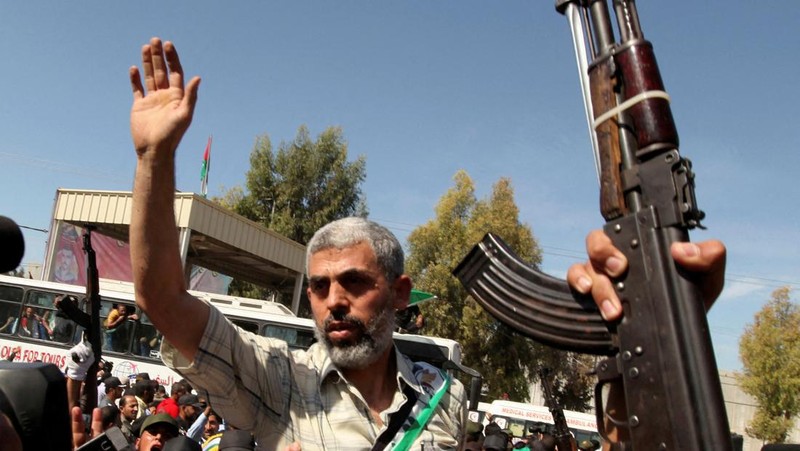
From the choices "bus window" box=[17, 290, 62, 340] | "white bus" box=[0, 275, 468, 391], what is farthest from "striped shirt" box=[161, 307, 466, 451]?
"bus window" box=[17, 290, 62, 340]

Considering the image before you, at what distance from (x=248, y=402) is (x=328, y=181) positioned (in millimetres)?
32259

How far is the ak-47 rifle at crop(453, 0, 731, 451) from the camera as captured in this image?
5.97ft

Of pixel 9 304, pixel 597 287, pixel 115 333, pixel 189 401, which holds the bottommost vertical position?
pixel 189 401

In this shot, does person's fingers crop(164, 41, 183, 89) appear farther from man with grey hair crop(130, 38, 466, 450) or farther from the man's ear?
the man's ear

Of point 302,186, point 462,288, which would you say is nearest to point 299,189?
point 302,186

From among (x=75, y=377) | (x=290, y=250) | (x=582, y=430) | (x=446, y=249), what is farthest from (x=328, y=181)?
(x=75, y=377)

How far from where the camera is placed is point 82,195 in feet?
68.4

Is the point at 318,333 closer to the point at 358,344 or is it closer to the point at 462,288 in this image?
the point at 358,344

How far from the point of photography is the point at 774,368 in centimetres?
3384

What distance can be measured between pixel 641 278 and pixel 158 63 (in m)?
1.56

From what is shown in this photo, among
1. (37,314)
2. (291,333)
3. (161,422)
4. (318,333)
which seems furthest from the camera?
(37,314)

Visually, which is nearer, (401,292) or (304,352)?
(304,352)

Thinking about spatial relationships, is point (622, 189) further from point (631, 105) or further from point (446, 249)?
point (446, 249)

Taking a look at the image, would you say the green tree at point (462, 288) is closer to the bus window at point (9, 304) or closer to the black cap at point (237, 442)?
the bus window at point (9, 304)
